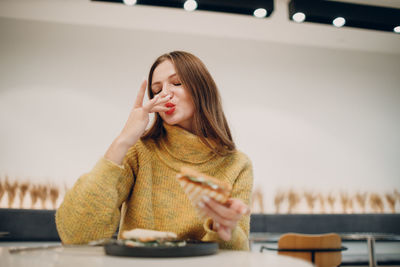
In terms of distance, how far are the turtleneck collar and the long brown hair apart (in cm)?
3

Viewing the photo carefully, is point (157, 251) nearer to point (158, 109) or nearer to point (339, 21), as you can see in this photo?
point (158, 109)

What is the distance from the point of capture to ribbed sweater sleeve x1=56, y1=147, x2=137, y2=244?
0.91 metres

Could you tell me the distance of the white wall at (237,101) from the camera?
4.10 metres

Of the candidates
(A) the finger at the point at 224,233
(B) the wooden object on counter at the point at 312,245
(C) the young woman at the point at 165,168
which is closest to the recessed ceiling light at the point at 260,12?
(B) the wooden object on counter at the point at 312,245

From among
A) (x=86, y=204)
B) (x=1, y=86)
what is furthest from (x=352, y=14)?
(x=1, y=86)

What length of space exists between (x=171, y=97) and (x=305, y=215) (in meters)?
3.62

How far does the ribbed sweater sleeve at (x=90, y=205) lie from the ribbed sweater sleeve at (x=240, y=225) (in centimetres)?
30

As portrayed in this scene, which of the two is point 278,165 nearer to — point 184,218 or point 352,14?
point 352,14

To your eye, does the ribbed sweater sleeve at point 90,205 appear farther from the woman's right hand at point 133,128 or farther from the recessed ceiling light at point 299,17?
the recessed ceiling light at point 299,17

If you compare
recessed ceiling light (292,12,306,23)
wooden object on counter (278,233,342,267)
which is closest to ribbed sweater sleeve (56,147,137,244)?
wooden object on counter (278,233,342,267)

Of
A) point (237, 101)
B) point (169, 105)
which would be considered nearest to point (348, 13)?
point (237, 101)

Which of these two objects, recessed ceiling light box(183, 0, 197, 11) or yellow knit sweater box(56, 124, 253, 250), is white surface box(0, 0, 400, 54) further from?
yellow knit sweater box(56, 124, 253, 250)

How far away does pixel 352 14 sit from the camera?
12.0ft

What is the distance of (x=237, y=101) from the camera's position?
4.63 meters
